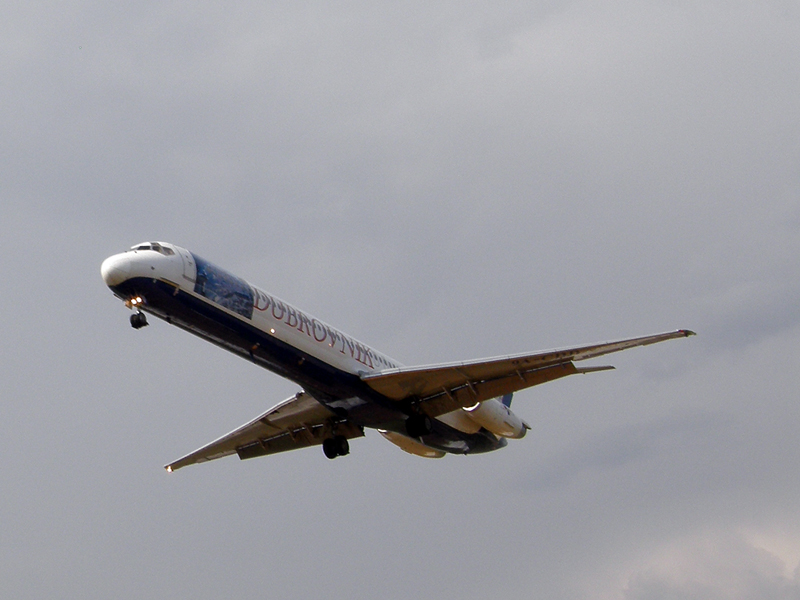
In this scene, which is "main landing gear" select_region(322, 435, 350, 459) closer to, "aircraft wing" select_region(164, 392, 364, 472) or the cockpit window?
"aircraft wing" select_region(164, 392, 364, 472)

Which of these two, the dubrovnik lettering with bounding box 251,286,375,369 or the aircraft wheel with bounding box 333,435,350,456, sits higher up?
the dubrovnik lettering with bounding box 251,286,375,369

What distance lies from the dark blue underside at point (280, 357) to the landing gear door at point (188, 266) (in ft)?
1.73

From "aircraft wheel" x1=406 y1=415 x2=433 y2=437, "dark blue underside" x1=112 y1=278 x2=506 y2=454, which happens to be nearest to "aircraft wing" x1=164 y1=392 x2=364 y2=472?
"dark blue underside" x1=112 y1=278 x2=506 y2=454

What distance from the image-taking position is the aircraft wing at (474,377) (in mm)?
34750

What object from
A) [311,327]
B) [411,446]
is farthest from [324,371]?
[411,446]

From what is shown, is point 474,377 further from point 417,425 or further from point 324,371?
point 324,371

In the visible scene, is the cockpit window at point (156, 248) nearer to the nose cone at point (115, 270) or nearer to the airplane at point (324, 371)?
the airplane at point (324, 371)

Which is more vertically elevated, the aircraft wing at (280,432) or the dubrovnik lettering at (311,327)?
the dubrovnik lettering at (311,327)

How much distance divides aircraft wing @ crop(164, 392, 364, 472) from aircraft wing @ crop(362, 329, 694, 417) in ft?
12.0

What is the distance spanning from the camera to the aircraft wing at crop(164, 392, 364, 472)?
40.4 metres

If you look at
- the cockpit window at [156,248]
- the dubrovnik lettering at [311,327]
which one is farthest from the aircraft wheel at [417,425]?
the cockpit window at [156,248]

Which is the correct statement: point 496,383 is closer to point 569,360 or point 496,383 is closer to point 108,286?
point 569,360

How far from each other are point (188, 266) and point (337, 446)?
10.7m

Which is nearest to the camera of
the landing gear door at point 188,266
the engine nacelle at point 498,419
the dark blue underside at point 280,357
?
the dark blue underside at point 280,357
